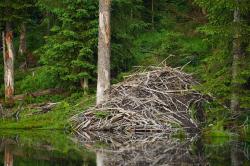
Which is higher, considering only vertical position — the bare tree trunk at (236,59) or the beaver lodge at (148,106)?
the bare tree trunk at (236,59)

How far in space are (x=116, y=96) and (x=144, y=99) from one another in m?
1.24

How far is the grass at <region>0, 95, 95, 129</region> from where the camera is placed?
21.3 m

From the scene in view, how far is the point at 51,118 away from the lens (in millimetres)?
21688

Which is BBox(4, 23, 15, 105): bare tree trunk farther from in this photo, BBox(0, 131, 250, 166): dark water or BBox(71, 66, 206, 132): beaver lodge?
BBox(0, 131, 250, 166): dark water

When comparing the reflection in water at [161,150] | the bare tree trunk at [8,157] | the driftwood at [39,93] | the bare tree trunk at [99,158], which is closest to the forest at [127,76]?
the driftwood at [39,93]

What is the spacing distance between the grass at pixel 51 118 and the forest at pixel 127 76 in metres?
0.04

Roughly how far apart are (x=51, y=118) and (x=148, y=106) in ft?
12.4

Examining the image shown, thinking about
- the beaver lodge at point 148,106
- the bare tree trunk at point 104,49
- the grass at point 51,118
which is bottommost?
the grass at point 51,118

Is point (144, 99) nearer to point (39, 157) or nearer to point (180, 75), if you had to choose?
point (180, 75)

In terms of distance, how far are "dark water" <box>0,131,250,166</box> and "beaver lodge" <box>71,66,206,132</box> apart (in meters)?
1.15

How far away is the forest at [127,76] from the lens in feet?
57.9

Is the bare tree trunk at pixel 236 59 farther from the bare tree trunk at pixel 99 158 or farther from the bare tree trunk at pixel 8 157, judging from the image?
the bare tree trunk at pixel 8 157

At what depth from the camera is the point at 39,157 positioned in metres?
13.6

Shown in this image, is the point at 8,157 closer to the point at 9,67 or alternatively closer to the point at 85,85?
the point at 85,85
